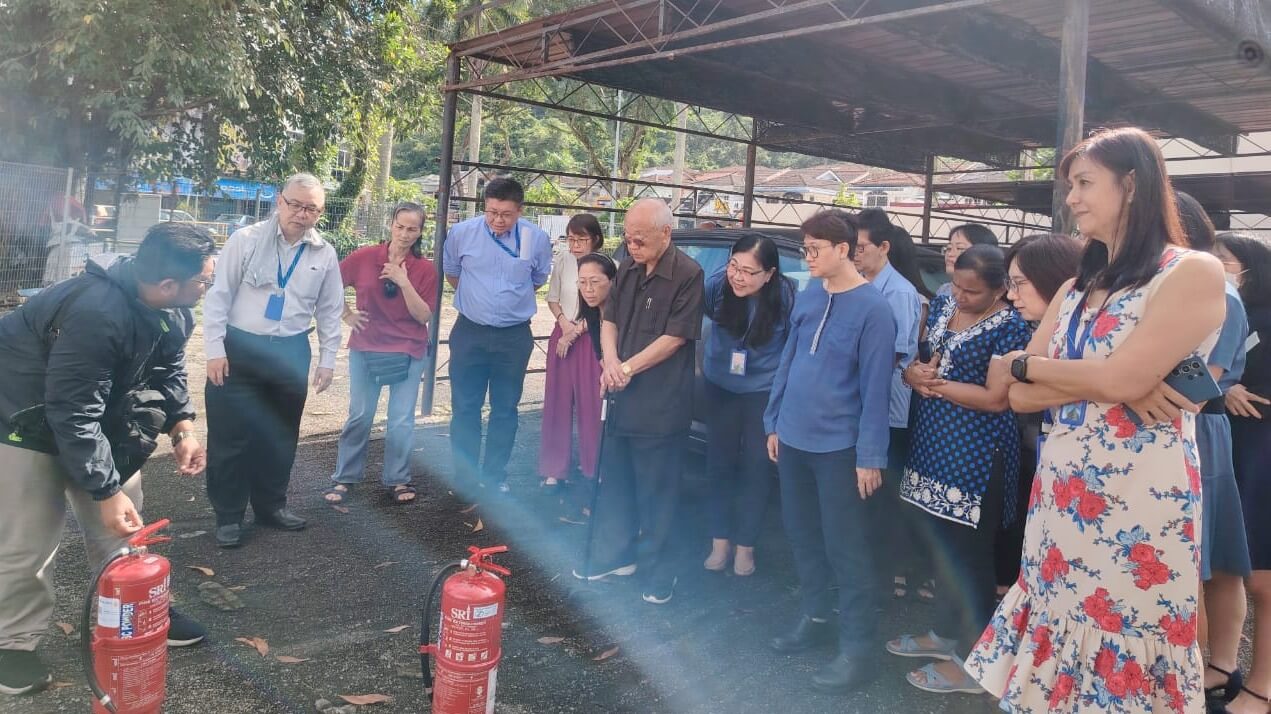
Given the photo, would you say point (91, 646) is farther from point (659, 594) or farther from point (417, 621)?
point (659, 594)

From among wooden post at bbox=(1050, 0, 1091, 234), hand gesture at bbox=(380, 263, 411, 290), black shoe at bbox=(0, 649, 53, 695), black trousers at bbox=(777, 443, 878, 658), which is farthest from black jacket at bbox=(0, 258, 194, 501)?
wooden post at bbox=(1050, 0, 1091, 234)

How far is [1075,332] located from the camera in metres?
2.14

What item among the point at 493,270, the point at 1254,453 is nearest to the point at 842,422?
the point at 1254,453

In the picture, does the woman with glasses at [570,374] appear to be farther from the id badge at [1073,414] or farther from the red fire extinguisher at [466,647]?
the id badge at [1073,414]

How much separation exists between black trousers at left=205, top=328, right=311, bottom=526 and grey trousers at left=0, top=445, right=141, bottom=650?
1341 millimetres

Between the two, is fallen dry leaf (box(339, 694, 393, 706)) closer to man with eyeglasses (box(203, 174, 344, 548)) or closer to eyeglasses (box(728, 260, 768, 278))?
man with eyeglasses (box(203, 174, 344, 548))

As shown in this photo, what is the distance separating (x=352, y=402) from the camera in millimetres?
4949

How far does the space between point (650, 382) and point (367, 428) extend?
202 centimetres

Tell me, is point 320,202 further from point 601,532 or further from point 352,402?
point 601,532

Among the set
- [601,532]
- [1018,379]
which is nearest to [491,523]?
[601,532]

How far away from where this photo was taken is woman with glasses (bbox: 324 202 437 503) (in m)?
4.83

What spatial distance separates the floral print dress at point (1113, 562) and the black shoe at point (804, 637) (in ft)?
3.97

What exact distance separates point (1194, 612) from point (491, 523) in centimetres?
344

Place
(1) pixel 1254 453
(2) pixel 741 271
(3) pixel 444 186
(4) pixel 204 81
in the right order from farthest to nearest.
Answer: (4) pixel 204 81 < (3) pixel 444 186 < (2) pixel 741 271 < (1) pixel 1254 453
